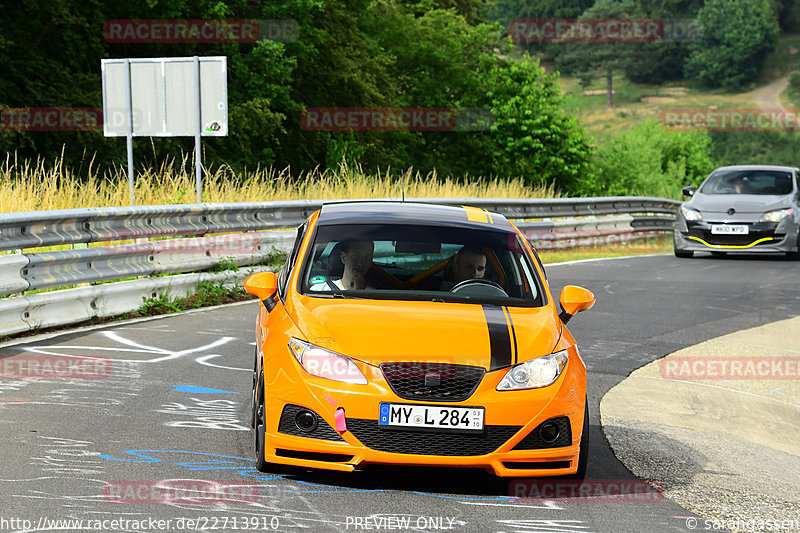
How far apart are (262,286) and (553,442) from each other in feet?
6.05

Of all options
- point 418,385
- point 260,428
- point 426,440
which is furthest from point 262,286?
point 426,440

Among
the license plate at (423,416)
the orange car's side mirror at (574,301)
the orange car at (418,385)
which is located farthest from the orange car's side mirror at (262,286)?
the orange car's side mirror at (574,301)

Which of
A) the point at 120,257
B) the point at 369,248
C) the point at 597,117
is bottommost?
the point at 597,117

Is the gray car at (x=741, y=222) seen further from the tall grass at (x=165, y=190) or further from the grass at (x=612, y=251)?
the tall grass at (x=165, y=190)

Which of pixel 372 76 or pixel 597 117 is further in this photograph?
pixel 597 117

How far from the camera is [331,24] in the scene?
131ft

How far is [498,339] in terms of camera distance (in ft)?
18.4

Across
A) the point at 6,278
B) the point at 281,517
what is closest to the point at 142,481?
the point at 281,517

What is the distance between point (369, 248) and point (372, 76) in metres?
35.5

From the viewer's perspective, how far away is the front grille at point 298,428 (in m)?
5.39

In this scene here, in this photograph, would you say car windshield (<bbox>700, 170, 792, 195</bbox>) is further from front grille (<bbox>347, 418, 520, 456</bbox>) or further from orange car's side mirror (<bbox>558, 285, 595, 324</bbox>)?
front grille (<bbox>347, 418, 520, 456</bbox>)

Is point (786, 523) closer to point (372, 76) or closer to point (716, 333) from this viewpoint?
point (716, 333)

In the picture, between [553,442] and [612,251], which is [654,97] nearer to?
[612,251]

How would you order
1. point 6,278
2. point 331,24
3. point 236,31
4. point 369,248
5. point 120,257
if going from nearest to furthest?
point 369,248 → point 6,278 → point 120,257 → point 236,31 → point 331,24
